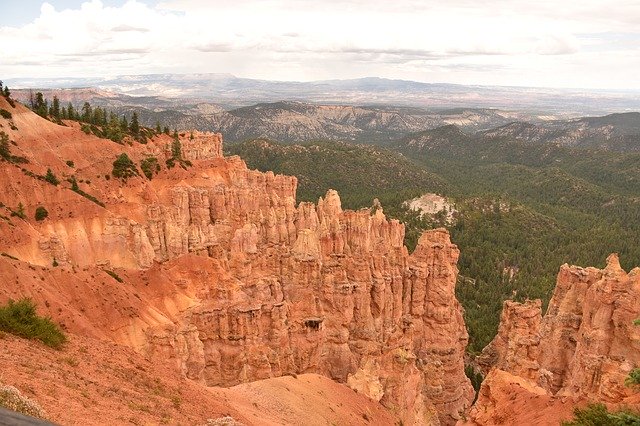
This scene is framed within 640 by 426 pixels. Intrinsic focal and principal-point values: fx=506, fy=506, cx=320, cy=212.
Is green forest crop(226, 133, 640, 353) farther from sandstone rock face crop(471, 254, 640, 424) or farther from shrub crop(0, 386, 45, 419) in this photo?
shrub crop(0, 386, 45, 419)

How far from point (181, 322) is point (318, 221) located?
88.1ft

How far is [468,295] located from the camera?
70312 mm

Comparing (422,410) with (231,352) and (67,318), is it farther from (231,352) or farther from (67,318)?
(67,318)

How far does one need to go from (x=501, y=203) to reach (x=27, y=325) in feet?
339

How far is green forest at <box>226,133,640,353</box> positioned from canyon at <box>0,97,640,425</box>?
17.9m

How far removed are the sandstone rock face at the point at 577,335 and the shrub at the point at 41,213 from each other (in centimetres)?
3499

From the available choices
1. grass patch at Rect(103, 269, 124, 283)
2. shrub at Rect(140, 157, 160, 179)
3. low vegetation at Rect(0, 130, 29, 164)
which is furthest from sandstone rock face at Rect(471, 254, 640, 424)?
low vegetation at Rect(0, 130, 29, 164)

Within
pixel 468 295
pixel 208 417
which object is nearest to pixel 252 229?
pixel 208 417

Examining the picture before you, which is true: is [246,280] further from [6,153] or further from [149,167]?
[6,153]

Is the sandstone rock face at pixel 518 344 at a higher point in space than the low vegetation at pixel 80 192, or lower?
lower

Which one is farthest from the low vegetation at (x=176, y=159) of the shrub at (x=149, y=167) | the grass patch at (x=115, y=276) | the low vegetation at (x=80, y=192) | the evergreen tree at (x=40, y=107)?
the grass patch at (x=115, y=276)

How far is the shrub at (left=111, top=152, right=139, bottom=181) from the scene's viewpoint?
51875 millimetres

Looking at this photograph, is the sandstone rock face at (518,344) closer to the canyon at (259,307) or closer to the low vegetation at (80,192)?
the canyon at (259,307)

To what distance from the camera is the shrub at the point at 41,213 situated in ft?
132
